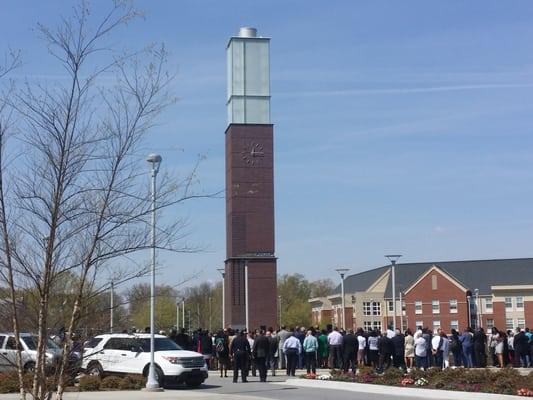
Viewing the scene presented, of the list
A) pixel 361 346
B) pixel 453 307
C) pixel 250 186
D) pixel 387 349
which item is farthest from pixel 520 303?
pixel 387 349

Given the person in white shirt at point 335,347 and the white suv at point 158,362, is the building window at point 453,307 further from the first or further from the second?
the white suv at point 158,362

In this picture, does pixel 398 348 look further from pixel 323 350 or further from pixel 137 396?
pixel 137 396

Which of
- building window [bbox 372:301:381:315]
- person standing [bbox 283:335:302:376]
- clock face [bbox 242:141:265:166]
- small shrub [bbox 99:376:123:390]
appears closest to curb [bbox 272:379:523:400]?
person standing [bbox 283:335:302:376]

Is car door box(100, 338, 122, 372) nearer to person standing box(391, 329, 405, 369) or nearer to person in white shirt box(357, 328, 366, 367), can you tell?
person in white shirt box(357, 328, 366, 367)

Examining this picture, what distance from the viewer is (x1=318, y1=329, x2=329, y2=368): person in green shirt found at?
3120 cm

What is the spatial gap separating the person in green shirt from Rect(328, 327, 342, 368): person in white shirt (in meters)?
1.17

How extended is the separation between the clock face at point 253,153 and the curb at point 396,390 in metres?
40.7

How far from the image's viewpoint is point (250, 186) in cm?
6538

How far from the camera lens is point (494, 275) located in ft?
342

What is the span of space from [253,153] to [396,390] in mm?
44798

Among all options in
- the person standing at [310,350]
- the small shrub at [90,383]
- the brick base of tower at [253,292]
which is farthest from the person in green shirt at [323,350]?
the brick base of tower at [253,292]

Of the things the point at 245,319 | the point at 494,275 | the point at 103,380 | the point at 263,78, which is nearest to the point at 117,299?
the point at 103,380

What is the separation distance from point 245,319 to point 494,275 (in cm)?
5176

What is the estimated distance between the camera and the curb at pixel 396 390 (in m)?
19.2
